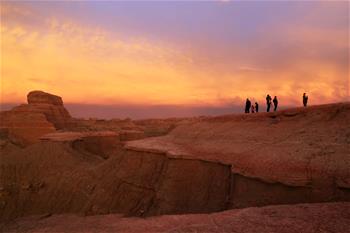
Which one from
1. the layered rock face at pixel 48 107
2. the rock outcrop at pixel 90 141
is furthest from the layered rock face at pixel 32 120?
the rock outcrop at pixel 90 141

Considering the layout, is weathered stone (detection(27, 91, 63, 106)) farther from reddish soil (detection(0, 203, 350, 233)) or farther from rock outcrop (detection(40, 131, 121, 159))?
reddish soil (detection(0, 203, 350, 233))

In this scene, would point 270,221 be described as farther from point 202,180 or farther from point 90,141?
point 90,141

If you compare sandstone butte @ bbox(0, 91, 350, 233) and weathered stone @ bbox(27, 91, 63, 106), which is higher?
weathered stone @ bbox(27, 91, 63, 106)

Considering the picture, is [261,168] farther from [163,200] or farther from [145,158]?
[145,158]

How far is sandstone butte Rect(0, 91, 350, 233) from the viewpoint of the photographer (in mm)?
9812

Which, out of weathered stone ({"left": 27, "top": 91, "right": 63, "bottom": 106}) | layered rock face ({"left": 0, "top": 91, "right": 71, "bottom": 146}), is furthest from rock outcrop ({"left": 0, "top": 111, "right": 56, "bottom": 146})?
weathered stone ({"left": 27, "top": 91, "right": 63, "bottom": 106})

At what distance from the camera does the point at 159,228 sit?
10570mm

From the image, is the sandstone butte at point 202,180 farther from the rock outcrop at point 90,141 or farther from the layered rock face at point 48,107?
the layered rock face at point 48,107

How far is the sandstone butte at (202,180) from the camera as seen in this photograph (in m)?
9.81

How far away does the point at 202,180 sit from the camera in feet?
48.9

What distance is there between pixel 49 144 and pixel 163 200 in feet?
46.6

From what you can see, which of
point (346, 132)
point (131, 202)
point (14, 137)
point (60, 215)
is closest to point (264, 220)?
point (346, 132)

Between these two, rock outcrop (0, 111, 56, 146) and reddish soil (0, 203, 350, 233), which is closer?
reddish soil (0, 203, 350, 233)

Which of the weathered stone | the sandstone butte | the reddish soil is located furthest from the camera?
the weathered stone
